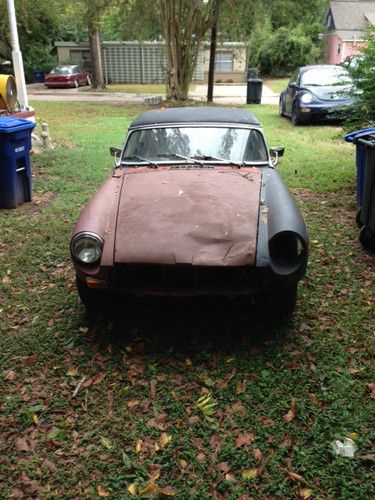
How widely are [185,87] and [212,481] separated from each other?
18521 mm

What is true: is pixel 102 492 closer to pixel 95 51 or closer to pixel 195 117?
pixel 195 117

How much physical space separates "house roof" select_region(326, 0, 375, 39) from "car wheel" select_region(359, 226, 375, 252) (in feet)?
155

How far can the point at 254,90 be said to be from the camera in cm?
1983

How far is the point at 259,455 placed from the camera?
104 inches

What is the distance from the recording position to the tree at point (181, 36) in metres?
17.7

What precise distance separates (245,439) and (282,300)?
1205 mm

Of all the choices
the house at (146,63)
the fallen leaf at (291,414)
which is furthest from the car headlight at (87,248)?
the house at (146,63)

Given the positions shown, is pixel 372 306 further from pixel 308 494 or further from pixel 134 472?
pixel 134 472

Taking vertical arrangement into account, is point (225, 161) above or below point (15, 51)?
below

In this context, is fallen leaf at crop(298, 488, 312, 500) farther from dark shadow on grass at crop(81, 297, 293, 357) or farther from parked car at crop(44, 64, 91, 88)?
parked car at crop(44, 64, 91, 88)

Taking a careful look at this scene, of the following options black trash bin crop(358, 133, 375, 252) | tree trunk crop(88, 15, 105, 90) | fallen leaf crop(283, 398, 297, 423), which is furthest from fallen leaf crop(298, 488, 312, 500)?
tree trunk crop(88, 15, 105, 90)

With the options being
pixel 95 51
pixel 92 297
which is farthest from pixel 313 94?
pixel 95 51

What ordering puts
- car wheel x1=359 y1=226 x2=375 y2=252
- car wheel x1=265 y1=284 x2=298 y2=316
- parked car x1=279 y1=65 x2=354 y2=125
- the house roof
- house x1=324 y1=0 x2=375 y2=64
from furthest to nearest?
the house roof
house x1=324 y1=0 x2=375 y2=64
parked car x1=279 y1=65 x2=354 y2=125
car wheel x1=359 y1=226 x2=375 y2=252
car wheel x1=265 y1=284 x2=298 y2=316

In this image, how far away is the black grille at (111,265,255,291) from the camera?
3.32 m
